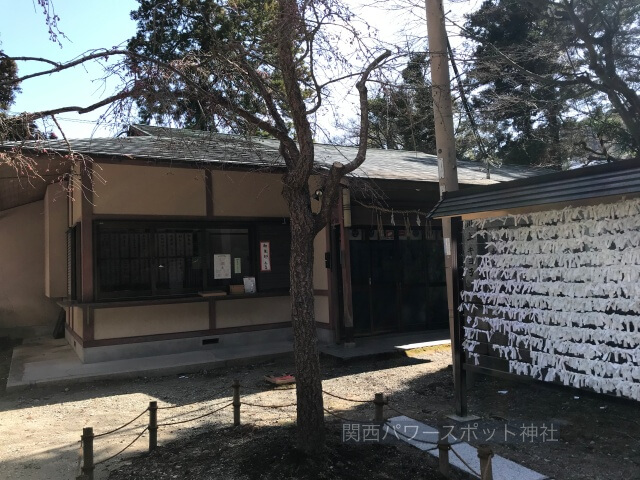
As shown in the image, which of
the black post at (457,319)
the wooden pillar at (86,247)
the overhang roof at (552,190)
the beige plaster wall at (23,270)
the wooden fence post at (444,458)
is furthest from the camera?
the beige plaster wall at (23,270)

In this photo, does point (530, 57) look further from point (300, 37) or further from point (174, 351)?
point (174, 351)

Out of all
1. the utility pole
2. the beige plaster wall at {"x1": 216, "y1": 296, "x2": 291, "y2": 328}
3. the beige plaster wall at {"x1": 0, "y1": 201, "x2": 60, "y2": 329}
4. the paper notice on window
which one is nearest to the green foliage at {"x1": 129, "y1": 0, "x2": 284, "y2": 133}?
the utility pole

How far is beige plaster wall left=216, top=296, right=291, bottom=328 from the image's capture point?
986cm

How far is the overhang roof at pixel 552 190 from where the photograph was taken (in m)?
3.61

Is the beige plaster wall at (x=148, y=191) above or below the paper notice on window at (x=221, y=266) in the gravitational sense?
above

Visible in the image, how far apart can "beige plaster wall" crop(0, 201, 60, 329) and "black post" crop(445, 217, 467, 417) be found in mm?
11724

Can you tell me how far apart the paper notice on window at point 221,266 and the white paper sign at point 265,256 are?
681 mm

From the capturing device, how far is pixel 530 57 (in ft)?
45.0

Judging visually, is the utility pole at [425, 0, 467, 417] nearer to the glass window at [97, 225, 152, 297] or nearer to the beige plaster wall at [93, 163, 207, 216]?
the beige plaster wall at [93, 163, 207, 216]

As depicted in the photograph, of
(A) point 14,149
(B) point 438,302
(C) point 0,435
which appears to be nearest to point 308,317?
(A) point 14,149

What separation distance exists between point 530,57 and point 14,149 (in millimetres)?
13173

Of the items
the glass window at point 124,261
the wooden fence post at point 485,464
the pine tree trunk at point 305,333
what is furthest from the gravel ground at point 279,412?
the glass window at point 124,261

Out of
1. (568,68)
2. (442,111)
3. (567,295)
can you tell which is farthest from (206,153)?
(568,68)

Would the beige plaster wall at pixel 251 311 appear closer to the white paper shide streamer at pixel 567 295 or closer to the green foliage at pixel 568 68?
the white paper shide streamer at pixel 567 295
